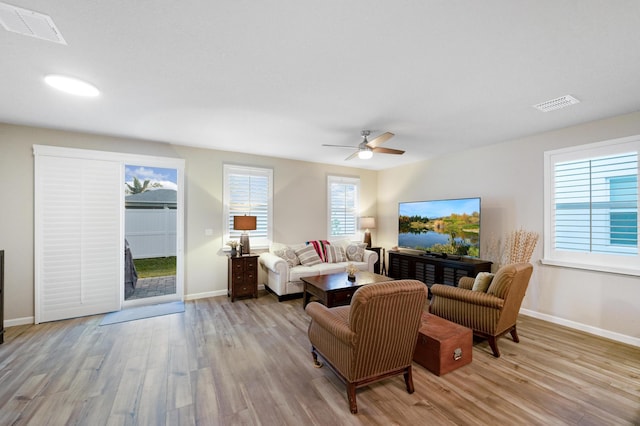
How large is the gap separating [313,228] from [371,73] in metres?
3.92

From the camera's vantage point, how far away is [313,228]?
5855 millimetres

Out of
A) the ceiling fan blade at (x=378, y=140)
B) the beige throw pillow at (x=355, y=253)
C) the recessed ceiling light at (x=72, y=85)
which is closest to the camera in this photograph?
the recessed ceiling light at (x=72, y=85)

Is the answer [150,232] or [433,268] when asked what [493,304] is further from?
[150,232]

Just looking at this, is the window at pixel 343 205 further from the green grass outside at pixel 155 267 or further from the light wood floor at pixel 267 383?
the green grass outside at pixel 155 267

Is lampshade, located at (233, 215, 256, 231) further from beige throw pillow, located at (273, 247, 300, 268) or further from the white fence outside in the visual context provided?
the white fence outside

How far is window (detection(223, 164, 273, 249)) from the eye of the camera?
16.3ft

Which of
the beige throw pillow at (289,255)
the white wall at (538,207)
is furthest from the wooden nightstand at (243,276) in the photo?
the white wall at (538,207)

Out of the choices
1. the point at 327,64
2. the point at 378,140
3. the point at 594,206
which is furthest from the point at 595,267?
the point at 327,64

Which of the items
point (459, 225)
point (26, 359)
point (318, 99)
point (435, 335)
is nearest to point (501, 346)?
point (435, 335)

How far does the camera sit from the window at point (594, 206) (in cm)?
315

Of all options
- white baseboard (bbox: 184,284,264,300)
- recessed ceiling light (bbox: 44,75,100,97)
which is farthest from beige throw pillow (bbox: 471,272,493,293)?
recessed ceiling light (bbox: 44,75,100,97)

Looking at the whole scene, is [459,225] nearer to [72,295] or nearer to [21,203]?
[72,295]

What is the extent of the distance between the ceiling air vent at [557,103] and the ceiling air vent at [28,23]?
4.27 metres

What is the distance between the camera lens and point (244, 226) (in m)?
4.56
